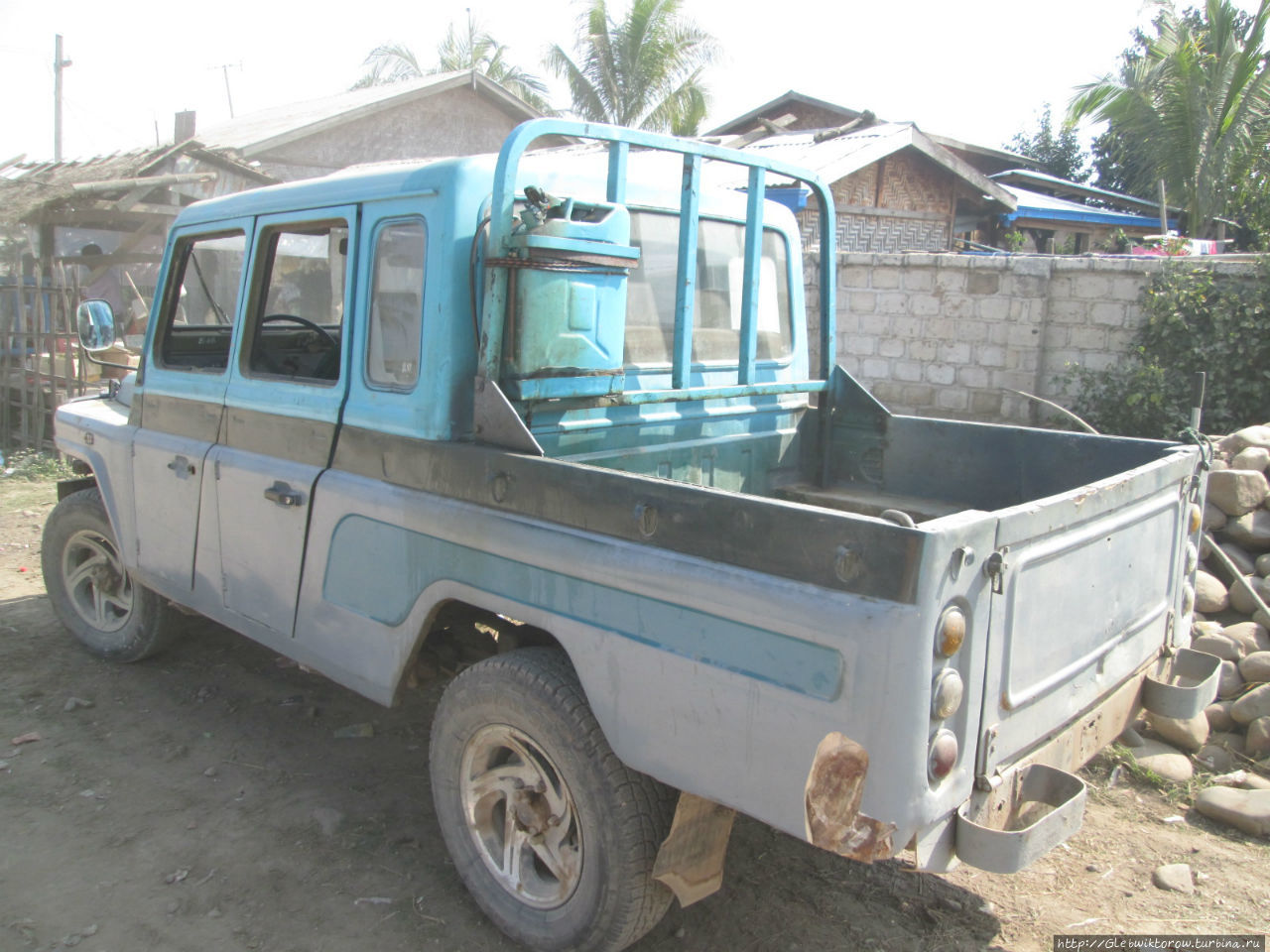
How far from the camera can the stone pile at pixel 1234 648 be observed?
370cm

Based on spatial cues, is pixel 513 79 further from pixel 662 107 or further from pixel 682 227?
pixel 682 227

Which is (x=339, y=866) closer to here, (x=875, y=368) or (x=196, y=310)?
(x=196, y=310)

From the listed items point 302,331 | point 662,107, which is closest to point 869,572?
point 302,331

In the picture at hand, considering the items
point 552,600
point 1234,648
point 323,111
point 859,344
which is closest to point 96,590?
point 552,600

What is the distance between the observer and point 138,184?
10.6 metres

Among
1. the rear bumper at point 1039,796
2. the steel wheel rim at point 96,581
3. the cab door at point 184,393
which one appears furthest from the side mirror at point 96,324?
the rear bumper at point 1039,796

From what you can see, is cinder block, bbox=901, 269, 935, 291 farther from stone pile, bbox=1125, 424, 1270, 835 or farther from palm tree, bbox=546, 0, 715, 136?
palm tree, bbox=546, 0, 715, 136

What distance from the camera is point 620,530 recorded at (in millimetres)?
2398

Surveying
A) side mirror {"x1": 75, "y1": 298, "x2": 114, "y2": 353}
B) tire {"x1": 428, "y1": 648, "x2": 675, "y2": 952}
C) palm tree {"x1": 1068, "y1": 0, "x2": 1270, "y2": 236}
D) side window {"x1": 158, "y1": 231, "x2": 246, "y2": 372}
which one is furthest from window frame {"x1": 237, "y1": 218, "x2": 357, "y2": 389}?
palm tree {"x1": 1068, "y1": 0, "x2": 1270, "y2": 236}

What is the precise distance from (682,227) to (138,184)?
955cm

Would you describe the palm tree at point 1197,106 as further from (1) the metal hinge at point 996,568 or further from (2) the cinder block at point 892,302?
(1) the metal hinge at point 996,568

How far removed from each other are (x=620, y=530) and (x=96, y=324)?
2888 mm

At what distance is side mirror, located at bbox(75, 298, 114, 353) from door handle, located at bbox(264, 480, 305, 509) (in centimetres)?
137

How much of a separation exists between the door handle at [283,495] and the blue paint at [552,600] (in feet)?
0.74
